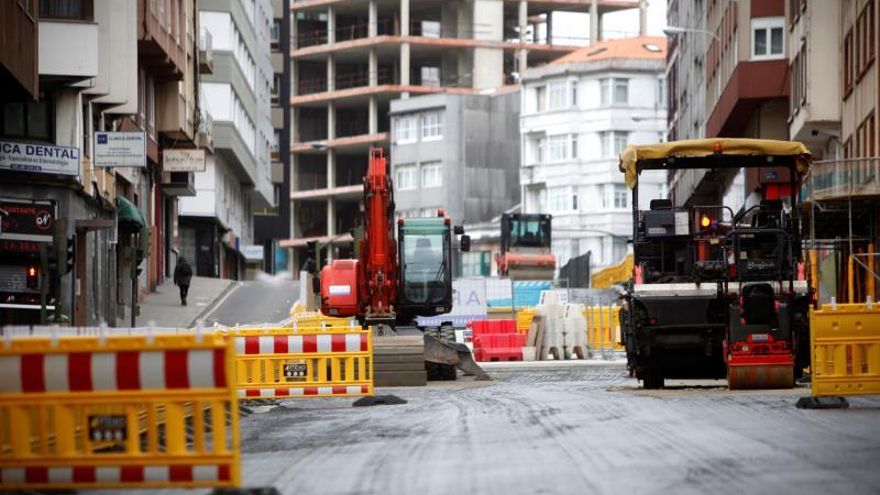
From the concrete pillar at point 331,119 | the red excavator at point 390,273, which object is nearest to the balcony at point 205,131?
the red excavator at point 390,273

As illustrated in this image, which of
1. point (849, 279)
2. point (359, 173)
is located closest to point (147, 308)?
point (849, 279)

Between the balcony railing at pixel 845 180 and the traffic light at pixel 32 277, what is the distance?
16638mm

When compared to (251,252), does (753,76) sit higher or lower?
higher

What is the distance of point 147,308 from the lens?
60938 millimetres

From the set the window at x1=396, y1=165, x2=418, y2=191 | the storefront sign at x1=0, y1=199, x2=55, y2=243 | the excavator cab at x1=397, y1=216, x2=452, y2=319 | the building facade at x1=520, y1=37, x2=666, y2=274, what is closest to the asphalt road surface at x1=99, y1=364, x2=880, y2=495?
the excavator cab at x1=397, y1=216, x2=452, y2=319

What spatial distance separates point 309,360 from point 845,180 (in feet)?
67.0

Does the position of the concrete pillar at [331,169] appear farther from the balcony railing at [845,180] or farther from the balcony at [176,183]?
the balcony railing at [845,180]

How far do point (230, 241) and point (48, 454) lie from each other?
3259 inches

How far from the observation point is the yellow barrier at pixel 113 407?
1205cm

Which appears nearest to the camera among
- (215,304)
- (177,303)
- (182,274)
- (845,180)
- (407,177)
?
(845,180)

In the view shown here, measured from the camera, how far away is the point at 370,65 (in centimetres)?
13988

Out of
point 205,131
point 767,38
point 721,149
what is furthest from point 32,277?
point 205,131

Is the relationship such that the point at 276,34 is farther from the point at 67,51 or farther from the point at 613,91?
the point at 67,51

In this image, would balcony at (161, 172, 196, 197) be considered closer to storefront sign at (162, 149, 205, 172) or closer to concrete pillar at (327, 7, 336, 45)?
storefront sign at (162, 149, 205, 172)
